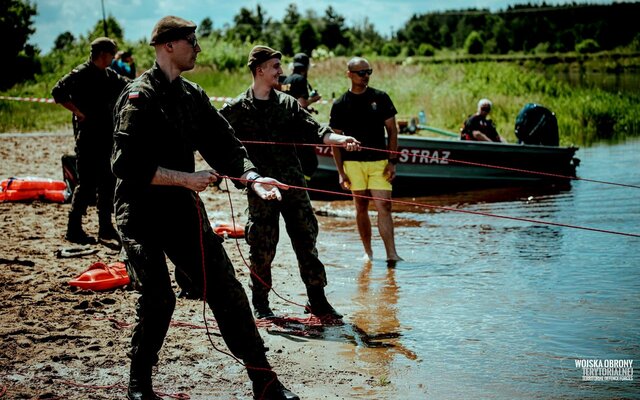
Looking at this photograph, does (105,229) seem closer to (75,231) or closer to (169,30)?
(75,231)

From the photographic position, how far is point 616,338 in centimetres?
604

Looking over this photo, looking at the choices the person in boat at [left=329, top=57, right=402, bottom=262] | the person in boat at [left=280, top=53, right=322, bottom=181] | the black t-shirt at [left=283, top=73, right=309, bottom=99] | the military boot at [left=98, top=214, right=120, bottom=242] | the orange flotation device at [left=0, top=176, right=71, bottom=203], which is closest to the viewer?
the person in boat at [left=329, top=57, right=402, bottom=262]

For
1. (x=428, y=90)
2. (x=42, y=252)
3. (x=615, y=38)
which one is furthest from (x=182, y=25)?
(x=615, y=38)

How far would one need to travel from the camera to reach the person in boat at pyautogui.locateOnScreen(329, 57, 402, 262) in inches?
334

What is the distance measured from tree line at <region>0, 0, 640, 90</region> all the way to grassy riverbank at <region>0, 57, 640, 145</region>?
9958 mm

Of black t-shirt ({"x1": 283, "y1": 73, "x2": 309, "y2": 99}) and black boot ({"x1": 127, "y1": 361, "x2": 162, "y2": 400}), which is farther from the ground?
black t-shirt ({"x1": 283, "y1": 73, "x2": 309, "y2": 99})

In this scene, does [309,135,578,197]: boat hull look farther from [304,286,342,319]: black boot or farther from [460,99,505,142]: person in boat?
[304,286,342,319]: black boot

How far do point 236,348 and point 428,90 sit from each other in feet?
84.1

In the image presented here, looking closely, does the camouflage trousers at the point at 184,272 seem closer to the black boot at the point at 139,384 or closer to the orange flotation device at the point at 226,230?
the black boot at the point at 139,384

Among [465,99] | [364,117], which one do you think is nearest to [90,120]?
[364,117]

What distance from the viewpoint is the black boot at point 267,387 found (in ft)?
14.9

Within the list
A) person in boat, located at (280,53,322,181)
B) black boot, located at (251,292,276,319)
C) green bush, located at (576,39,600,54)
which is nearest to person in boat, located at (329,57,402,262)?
person in boat, located at (280,53,322,181)

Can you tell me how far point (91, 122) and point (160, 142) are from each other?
4857 mm

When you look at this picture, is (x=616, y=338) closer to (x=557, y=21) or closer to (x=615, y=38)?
(x=615, y=38)
